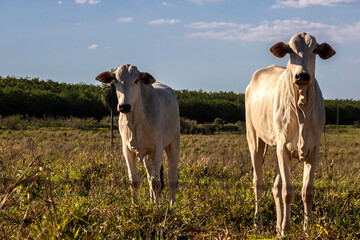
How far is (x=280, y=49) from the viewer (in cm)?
528

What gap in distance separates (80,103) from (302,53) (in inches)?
1267

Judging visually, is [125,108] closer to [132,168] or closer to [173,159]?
[132,168]

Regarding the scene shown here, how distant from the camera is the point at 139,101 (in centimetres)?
657

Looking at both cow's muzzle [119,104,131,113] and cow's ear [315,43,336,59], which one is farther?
cow's muzzle [119,104,131,113]

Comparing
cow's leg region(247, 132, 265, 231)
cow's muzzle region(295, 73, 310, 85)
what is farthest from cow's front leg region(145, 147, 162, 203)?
cow's muzzle region(295, 73, 310, 85)

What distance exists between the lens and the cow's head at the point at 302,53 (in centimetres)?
490

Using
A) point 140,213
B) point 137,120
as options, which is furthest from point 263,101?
point 140,213

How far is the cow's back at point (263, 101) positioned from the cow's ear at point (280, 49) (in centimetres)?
49

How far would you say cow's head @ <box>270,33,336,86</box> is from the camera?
490 centimetres

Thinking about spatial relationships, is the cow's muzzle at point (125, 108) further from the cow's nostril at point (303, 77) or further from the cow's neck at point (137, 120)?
the cow's nostril at point (303, 77)

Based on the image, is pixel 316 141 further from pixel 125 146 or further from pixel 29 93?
pixel 29 93

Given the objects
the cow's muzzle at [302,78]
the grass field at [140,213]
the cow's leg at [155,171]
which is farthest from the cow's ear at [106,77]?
the cow's muzzle at [302,78]

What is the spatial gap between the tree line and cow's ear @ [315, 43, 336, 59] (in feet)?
55.2

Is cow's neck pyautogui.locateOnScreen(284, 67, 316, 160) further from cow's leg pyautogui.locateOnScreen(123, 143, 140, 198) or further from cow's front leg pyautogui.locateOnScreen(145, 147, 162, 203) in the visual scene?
cow's leg pyautogui.locateOnScreen(123, 143, 140, 198)
